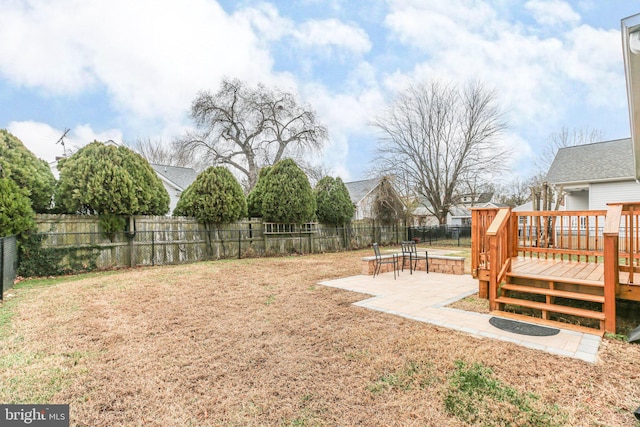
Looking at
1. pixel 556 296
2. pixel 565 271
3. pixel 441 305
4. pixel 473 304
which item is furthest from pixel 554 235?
pixel 441 305

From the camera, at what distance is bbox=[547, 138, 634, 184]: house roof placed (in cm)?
1334

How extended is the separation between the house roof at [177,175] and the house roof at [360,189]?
37.0 ft

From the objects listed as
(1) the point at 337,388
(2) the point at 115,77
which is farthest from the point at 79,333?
(2) the point at 115,77

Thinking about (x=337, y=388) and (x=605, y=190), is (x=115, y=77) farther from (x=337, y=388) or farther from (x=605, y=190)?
(x=605, y=190)

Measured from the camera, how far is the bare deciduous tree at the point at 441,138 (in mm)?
20281

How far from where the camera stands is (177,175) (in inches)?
767

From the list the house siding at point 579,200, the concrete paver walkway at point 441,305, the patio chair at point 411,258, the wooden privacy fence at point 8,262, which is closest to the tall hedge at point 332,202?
the patio chair at point 411,258

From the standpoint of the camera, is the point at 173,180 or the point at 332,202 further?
the point at 173,180

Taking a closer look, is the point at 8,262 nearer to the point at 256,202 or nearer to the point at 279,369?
the point at 279,369

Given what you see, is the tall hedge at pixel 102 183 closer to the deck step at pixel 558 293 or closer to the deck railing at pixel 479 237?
the deck railing at pixel 479 237

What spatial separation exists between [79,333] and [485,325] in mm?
5106

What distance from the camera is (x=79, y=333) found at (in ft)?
12.5

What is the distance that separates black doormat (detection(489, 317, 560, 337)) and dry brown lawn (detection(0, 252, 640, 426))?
0.51 meters

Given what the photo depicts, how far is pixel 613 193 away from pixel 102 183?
19.6 m
